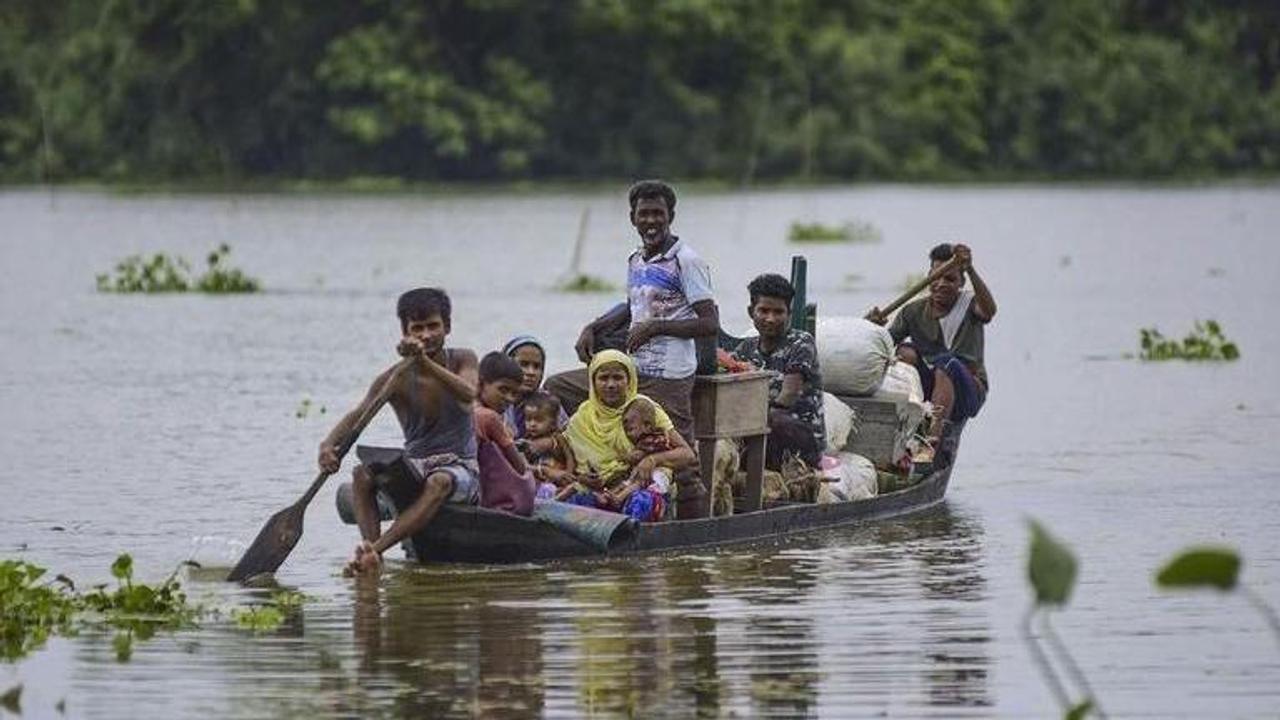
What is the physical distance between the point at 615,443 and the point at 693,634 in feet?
5.84

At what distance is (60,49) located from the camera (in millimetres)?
68312

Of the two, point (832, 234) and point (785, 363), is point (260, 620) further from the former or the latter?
point (832, 234)

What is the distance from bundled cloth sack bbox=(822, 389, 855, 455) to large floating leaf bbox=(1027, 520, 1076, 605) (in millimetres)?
7329

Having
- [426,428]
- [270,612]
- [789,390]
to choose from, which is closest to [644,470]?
[789,390]

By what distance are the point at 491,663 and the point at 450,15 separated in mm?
57524

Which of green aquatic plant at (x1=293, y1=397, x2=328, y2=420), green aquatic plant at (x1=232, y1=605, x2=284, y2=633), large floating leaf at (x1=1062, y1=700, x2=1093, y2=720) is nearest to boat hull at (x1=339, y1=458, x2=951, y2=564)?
green aquatic plant at (x1=232, y1=605, x2=284, y2=633)

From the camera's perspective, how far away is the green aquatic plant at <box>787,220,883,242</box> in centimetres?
4594

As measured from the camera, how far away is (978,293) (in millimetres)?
15328

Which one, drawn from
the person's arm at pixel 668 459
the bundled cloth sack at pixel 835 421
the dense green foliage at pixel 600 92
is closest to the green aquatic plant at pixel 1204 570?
the person's arm at pixel 668 459

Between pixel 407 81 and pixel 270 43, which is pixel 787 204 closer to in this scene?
pixel 407 81

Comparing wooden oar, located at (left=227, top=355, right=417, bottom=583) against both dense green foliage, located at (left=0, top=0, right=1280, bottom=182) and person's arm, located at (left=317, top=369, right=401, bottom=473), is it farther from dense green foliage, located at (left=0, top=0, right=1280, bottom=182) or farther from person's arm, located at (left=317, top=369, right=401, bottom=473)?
dense green foliage, located at (left=0, top=0, right=1280, bottom=182)

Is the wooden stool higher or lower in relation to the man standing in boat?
lower

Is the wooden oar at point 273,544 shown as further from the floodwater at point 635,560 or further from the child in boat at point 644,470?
the child in boat at point 644,470

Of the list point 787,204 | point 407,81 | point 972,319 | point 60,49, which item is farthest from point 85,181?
point 972,319
